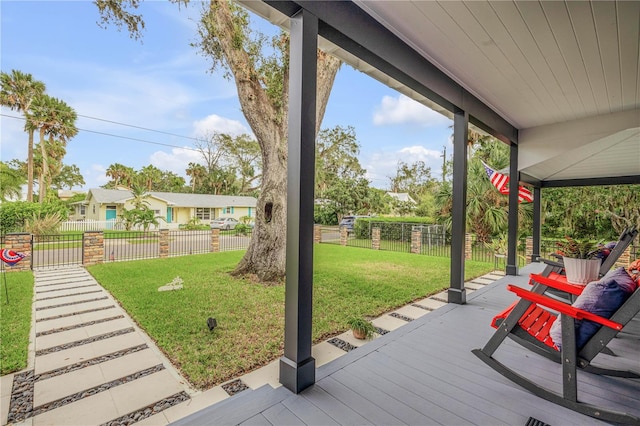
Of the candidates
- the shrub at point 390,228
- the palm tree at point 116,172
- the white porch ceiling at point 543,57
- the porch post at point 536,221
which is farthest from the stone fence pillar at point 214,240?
the palm tree at point 116,172

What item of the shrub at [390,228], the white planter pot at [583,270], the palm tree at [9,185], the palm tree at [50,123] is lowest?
the shrub at [390,228]

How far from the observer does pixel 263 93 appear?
609cm

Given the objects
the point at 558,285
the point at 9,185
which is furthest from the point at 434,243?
the point at 9,185

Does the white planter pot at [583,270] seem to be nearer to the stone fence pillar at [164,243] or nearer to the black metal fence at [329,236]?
the stone fence pillar at [164,243]

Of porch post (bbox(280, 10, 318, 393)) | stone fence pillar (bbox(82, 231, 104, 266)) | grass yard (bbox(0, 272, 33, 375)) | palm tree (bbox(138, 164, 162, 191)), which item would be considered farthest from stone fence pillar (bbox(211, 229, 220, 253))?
palm tree (bbox(138, 164, 162, 191))

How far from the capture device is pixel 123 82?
9.62 metres

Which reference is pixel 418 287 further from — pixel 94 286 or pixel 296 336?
pixel 94 286

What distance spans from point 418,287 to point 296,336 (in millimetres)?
4386

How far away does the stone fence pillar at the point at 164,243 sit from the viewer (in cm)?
868

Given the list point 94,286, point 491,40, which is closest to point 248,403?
point 491,40

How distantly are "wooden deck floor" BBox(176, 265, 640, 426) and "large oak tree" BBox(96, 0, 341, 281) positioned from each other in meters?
4.39

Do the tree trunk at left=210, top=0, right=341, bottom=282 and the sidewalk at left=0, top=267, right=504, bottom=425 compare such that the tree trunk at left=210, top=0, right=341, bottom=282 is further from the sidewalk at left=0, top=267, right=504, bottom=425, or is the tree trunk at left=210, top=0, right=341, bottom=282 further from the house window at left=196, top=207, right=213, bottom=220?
the house window at left=196, top=207, right=213, bottom=220

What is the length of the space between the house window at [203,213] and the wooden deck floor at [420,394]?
885 inches

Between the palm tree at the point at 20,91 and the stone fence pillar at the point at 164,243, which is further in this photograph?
the palm tree at the point at 20,91
